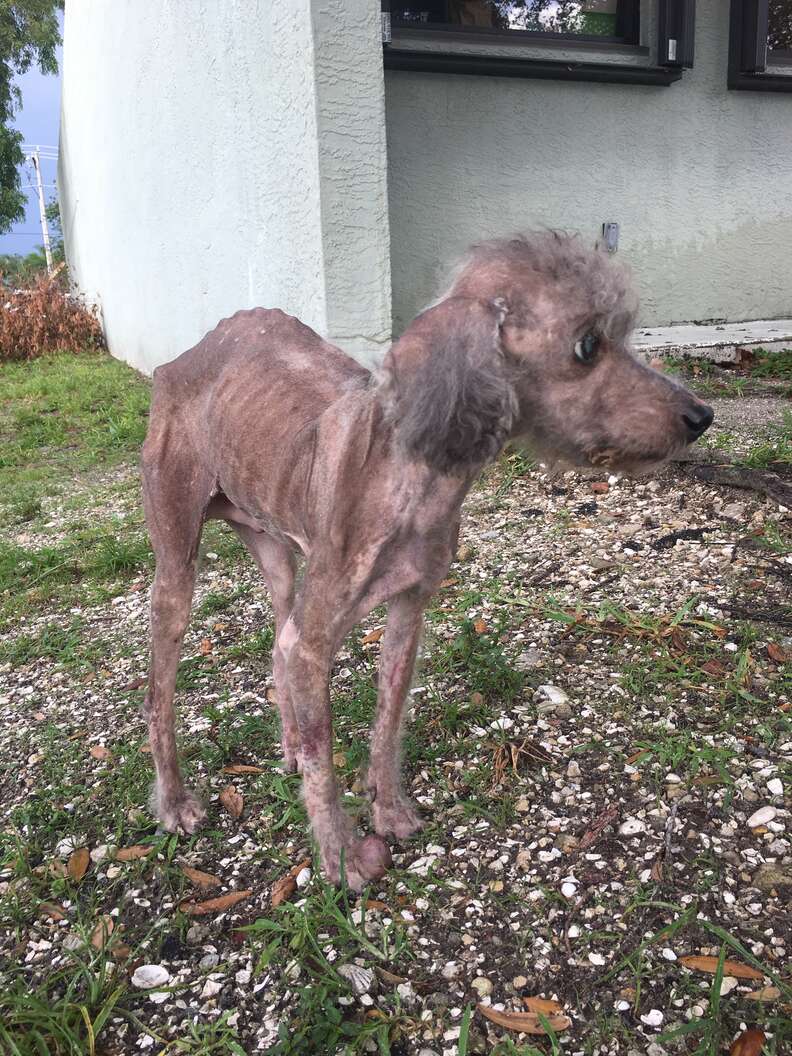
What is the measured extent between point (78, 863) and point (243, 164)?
4.87 m

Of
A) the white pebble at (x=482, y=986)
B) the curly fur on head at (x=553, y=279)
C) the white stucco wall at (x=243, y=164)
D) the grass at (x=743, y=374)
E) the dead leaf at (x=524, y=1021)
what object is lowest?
the white pebble at (x=482, y=986)

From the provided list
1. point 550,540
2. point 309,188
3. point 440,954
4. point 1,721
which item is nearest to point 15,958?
point 440,954

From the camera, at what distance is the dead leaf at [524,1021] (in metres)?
1.78

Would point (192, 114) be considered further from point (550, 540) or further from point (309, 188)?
point (550, 540)

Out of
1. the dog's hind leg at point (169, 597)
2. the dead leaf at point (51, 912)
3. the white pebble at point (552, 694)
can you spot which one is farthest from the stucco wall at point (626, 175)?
the dead leaf at point (51, 912)

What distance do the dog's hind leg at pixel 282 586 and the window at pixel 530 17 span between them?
15.4 feet

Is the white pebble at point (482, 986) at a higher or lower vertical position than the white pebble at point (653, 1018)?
lower

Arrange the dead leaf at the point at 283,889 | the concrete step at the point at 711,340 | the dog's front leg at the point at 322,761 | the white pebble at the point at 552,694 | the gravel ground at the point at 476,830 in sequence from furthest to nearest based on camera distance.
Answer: the concrete step at the point at 711,340
the white pebble at the point at 552,694
the dead leaf at the point at 283,889
the dog's front leg at the point at 322,761
the gravel ground at the point at 476,830

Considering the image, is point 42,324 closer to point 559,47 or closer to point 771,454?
point 559,47

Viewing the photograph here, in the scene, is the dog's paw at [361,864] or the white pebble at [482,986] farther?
the dog's paw at [361,864]

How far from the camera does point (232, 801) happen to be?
8.62 ft

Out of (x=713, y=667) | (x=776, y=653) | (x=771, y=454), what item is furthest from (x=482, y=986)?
(x=771, y=454)

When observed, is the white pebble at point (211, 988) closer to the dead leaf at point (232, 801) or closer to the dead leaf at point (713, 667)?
the dead leaf at point (232, 801)

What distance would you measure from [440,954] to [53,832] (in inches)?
50.6
